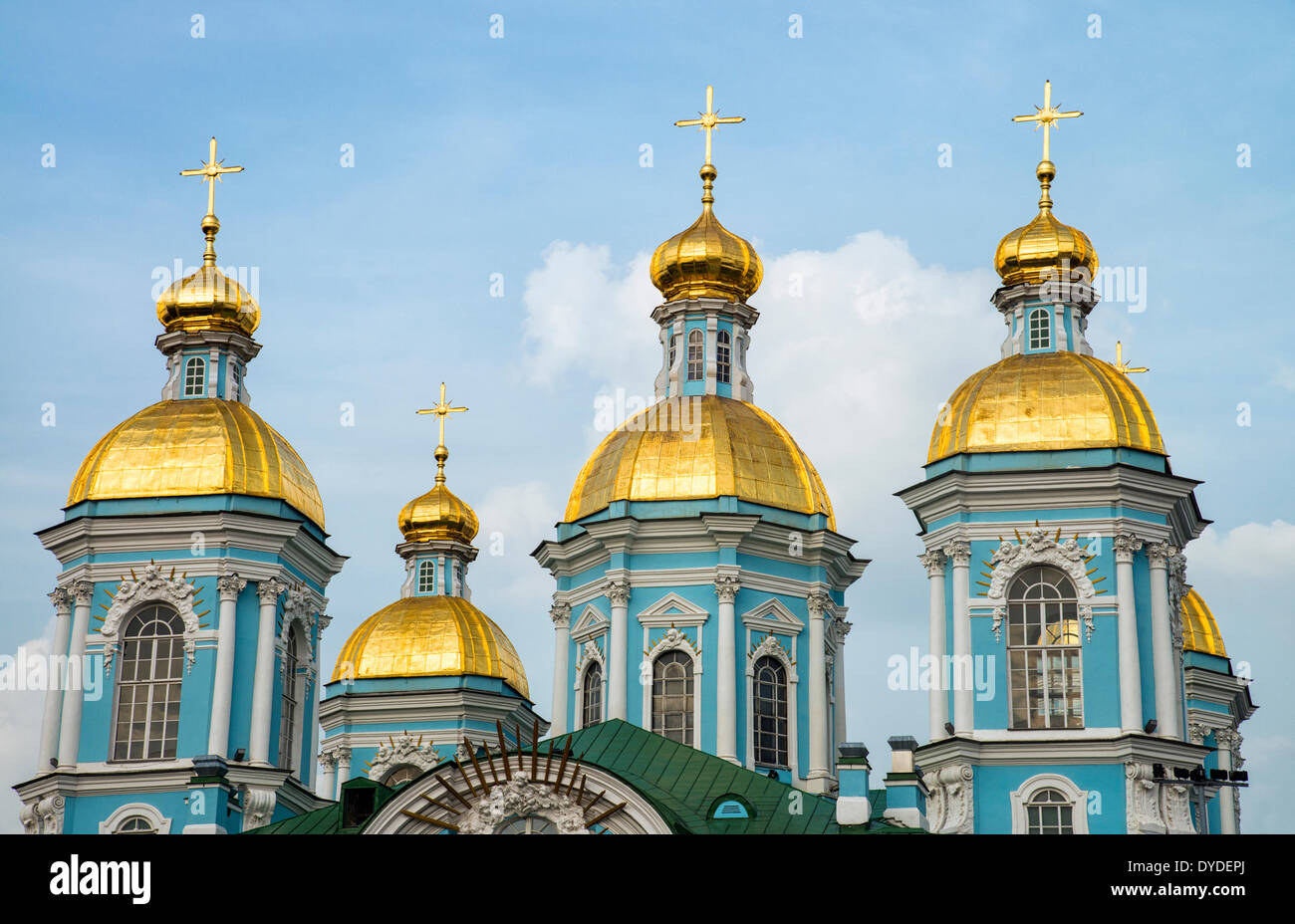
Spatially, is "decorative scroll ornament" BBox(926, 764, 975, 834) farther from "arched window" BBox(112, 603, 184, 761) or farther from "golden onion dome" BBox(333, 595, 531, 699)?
"golden onion dome" BBox(333, 595, 531, 699)

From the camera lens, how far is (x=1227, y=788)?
1884 inches

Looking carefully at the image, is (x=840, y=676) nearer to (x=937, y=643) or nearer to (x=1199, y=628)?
Answer: (x=937, y=643)

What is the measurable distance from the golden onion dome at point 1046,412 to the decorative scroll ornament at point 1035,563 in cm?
139

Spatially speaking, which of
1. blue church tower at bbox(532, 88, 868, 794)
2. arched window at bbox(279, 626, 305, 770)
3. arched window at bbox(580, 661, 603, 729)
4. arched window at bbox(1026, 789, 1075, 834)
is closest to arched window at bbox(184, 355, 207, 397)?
arched window at bbox(279, 626, 305, 770)

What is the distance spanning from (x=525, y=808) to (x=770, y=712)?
→ 9.80 metres

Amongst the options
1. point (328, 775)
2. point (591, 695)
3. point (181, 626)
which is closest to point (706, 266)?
Answer: point (591, 695)

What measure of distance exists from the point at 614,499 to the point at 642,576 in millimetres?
1309

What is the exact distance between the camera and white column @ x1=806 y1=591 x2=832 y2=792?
39.0 m

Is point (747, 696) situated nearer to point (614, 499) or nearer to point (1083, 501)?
point (614, 499)

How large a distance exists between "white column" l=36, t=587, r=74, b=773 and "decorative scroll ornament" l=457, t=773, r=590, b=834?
9843 millimetres

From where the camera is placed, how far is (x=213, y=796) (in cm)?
3538
